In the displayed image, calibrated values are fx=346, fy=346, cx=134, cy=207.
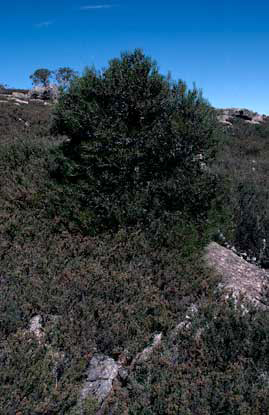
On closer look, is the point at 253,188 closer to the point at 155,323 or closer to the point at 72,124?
the point at 72,124

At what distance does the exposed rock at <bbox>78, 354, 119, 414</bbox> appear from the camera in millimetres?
3906

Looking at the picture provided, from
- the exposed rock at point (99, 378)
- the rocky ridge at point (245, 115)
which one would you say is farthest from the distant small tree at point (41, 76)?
the exposed rock at point (99, 378)

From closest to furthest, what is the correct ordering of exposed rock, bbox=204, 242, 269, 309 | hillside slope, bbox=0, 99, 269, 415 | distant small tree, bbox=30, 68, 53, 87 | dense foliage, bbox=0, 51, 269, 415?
hillside slope, bbox=0, 99, 269, 415, dense foliage, bbox=0, 51, 269, 415, exposed rock, bbox=204, 242, 269, 309, distant small tree, bbox=30, 68, 53, 87

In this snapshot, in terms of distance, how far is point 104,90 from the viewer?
26.9ft

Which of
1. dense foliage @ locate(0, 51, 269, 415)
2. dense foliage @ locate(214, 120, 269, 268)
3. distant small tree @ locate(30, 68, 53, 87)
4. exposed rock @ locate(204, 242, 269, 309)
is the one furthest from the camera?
distant small tree @ locate(30, 68, 53, 87)

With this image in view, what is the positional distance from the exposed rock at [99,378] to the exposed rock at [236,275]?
7.42ft

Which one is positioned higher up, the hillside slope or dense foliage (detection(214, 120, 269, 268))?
dense foliage (detection(214, 120, 269, 268))

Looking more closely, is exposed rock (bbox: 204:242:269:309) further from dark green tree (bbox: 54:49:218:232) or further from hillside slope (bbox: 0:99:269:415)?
dark green tree (bbox: 54:49:218:232)

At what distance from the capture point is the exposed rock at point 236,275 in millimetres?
5953

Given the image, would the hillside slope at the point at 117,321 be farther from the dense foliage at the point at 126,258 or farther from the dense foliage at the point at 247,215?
the dense foliage at the point at 247,215

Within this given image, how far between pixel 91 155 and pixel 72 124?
1.06 m

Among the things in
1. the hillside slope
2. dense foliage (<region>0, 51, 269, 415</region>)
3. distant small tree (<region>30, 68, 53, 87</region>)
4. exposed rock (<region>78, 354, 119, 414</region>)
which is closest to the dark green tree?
dense foliage (<region>0, 51, 269, 415</region>)

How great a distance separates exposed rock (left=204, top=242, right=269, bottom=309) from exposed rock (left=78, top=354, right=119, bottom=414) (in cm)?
226

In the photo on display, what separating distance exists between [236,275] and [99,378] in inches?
137
